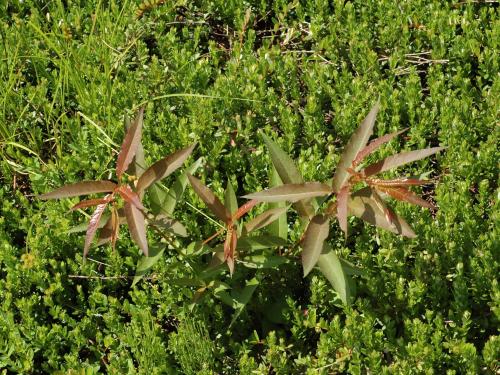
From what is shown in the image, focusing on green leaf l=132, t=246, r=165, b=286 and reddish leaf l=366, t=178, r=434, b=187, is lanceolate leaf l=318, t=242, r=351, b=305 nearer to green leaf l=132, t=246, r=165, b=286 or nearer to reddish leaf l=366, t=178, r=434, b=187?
reddish leaf l=366, t=178, r=434, b=187

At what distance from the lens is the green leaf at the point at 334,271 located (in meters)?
3.15

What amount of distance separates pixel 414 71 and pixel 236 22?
118 cm

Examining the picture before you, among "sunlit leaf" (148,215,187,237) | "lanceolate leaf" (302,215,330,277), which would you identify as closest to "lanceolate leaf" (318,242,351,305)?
"lanceolate leaf" (302,215,330,277)

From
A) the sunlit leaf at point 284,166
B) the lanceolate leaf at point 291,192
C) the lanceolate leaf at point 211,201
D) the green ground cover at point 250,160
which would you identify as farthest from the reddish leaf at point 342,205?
the green ground cover at point 250,160

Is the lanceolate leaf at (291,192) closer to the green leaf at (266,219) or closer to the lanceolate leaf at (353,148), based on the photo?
the lanceolate leaf at (353,148)

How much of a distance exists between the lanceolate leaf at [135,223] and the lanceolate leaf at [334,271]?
71 cm

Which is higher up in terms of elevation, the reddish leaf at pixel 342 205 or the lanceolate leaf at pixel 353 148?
the lanceolate leaf at pixel 353 148

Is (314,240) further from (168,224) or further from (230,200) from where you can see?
(168,224)

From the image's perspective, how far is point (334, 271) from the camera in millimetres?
3186

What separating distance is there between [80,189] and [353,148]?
3.24 feet

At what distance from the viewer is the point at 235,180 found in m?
4.20

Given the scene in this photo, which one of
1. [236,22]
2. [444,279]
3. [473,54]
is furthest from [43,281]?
[473,54]

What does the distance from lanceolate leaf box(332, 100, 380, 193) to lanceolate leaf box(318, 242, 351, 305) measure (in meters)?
0.32

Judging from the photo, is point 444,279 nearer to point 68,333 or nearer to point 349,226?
point 349,226
